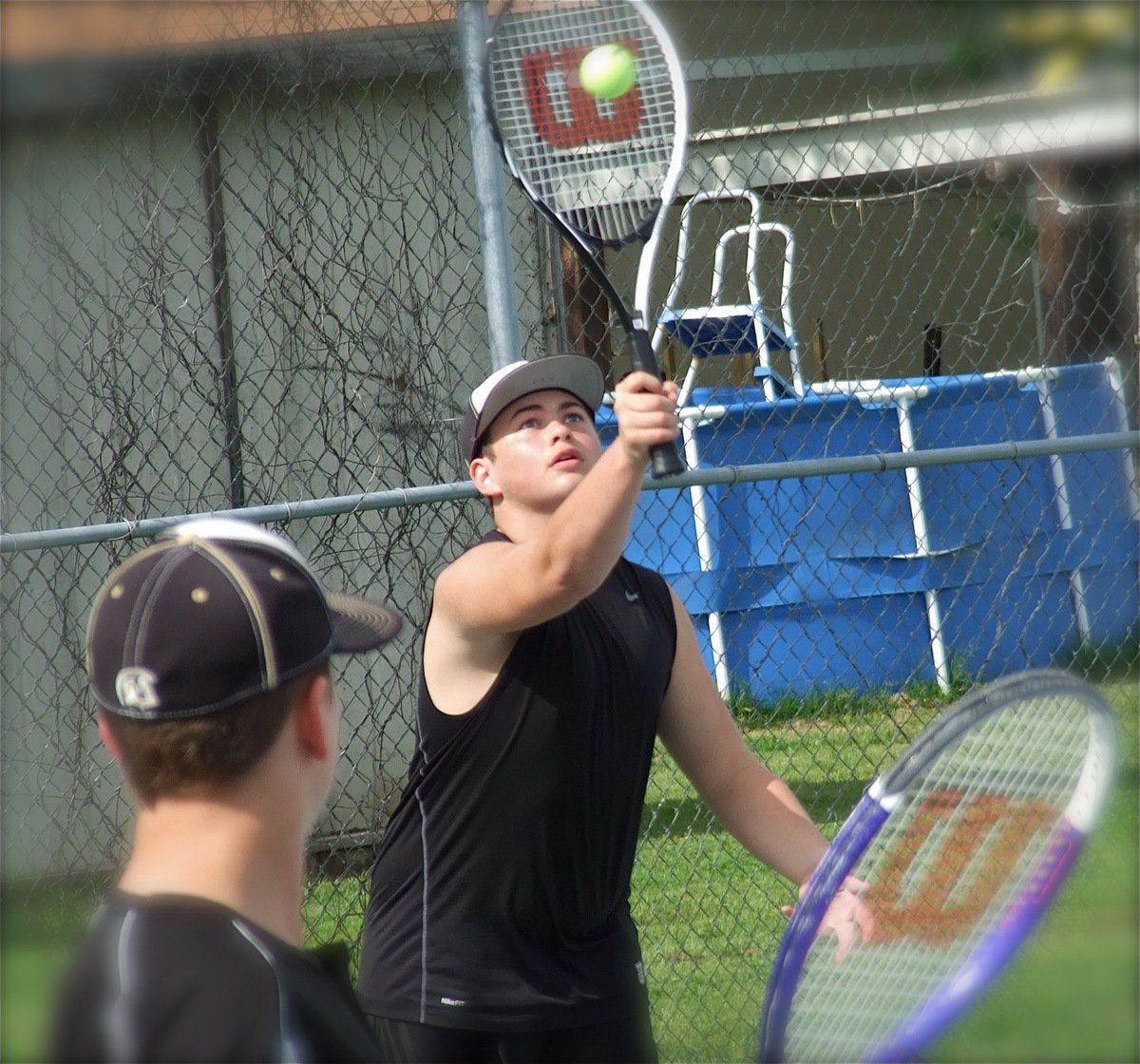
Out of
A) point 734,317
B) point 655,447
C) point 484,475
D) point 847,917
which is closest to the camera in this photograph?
point 655,447

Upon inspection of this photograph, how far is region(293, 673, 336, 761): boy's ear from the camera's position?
1.42 m

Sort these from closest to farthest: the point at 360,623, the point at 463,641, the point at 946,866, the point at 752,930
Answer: the point at 360,623 < the point at 463,641 < the point at 946,866 < the point at 752,930

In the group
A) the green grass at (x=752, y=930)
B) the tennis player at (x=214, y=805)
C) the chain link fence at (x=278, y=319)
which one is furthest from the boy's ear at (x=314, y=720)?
the chain link fence at (x=278, y=319)

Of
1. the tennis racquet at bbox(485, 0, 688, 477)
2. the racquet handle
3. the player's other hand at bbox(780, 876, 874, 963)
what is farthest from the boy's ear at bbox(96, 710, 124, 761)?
the tennis racquet at bbox(485, 0, 688, 477)

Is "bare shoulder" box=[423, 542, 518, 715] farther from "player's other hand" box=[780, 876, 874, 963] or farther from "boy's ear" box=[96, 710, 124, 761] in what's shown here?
"boy's ear" box=[96, 710, 124, 761]

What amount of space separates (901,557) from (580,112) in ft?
13.9

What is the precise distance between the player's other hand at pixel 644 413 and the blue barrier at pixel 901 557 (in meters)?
4.54

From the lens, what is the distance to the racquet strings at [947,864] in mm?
2131

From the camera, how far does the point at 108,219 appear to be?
5344mm

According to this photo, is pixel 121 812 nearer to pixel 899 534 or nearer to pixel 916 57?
pixel 899 534

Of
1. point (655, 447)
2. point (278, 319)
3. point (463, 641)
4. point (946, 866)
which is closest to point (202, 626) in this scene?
point (655, 447)

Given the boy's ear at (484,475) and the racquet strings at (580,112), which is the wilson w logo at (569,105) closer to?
the racquet strings at (580,112)

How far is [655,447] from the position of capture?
196cm

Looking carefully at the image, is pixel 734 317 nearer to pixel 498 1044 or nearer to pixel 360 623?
pixel 498 1044
